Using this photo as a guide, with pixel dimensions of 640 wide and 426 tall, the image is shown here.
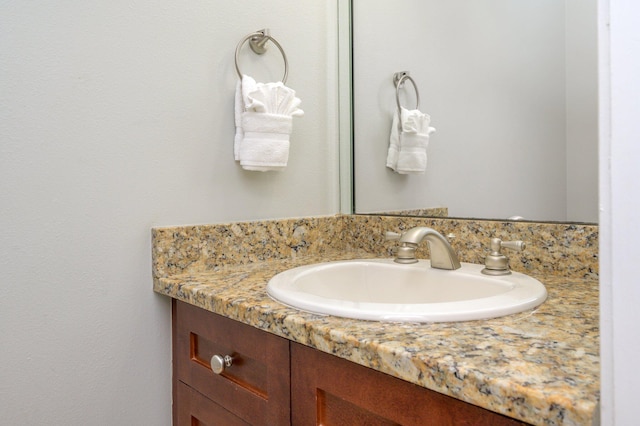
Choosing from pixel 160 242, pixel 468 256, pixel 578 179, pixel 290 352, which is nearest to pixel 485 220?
pixel 468 256

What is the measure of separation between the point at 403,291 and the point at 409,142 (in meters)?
0.46

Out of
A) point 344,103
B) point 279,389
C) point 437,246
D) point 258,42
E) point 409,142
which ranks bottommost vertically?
point 279,389

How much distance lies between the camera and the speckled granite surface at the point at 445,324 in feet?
1.47

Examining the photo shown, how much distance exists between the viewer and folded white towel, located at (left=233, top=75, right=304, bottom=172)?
1106 mm

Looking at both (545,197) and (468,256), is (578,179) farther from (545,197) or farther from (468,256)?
(468,256)

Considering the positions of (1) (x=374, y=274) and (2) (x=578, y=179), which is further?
(1) (x=374, y=274)

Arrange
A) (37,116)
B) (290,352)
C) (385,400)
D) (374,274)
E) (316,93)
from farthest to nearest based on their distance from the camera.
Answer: (316,93)
(374,274)
(37,116)
(290,352)
(385,400)

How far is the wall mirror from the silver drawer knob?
0.66 m

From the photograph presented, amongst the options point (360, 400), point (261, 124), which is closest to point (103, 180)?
point (261, 124)

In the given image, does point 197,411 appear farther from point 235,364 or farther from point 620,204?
point 620,204

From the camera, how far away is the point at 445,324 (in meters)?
0.63

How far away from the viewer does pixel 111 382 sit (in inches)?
37.9

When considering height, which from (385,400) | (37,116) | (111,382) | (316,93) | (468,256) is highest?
(316,93)

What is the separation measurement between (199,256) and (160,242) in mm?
104
